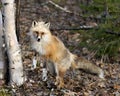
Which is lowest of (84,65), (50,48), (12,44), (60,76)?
(60,76)

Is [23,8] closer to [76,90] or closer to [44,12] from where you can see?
[44,12]

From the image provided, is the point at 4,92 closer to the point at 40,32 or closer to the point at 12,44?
the point at 12,44

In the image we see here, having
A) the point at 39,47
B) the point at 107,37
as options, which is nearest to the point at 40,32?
the point at 39,47

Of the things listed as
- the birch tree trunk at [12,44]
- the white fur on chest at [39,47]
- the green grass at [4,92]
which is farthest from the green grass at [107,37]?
the green grass at [4,92]

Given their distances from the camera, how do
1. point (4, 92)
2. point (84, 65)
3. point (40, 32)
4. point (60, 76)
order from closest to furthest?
point (4, 92), point (40, 32), point (60, 76), point (84, 65)

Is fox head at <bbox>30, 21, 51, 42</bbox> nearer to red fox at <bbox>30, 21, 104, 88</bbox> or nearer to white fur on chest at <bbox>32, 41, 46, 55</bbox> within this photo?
red fox at <bbox>30, 21, 104, 88</bbox>

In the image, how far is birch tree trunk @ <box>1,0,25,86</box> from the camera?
22.4 ft

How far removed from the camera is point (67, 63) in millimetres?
7785

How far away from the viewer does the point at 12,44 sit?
6969 mm

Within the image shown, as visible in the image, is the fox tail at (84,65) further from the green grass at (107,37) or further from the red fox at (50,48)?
the green grass at (107,37)

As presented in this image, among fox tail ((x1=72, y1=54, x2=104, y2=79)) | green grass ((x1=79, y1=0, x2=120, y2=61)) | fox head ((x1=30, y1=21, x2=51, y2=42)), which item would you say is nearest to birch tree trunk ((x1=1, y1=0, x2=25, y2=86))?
fox head ((x1=30, y1=21, x2=51, y2=42))

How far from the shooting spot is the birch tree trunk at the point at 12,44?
6.82 m

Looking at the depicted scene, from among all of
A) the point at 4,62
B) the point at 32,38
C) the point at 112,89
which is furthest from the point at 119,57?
the point at 4,62

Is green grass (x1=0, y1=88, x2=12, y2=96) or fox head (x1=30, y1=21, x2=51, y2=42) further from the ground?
fox head (x1=30, y1=21, x2=51, y2=42)
